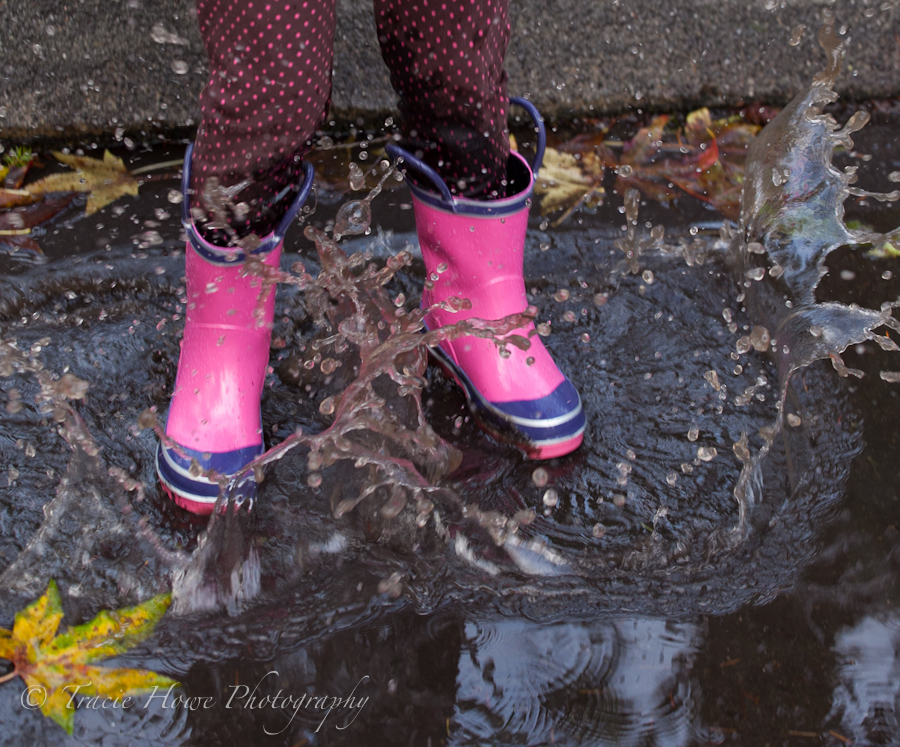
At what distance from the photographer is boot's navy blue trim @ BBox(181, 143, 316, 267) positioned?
1.22m

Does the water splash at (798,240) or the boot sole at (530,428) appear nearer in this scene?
the boot sole at (530,428)

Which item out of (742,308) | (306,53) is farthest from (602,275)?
(306,53)

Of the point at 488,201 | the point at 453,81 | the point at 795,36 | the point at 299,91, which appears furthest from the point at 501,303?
the point at 795,36

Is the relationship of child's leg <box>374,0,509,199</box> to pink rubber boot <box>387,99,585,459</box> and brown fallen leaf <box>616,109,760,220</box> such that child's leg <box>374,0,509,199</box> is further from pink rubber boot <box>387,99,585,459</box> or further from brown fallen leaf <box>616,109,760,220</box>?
brown fallen leaf <box>616,109,760,220</box>

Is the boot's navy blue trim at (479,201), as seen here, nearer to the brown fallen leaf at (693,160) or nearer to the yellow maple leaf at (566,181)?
the yellow maple leaf at (566,181)

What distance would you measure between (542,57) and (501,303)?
108 cm

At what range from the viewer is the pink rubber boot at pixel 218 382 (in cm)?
128

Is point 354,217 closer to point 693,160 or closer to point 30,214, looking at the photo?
point 30,214

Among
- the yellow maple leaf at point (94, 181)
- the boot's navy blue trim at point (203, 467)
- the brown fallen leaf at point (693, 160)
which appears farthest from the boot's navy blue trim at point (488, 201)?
the yellow maple leaf at point (94, 181)

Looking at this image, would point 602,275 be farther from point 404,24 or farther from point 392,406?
point 404,24

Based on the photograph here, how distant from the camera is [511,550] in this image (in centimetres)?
130

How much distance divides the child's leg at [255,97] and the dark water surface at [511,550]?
1.54ft

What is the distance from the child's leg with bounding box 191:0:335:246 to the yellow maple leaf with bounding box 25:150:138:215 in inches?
35.3

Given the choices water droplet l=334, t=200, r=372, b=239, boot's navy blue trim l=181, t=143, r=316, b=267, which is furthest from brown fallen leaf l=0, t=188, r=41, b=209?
boot's navy blue trim l=181, t=143, r=316, b=267
